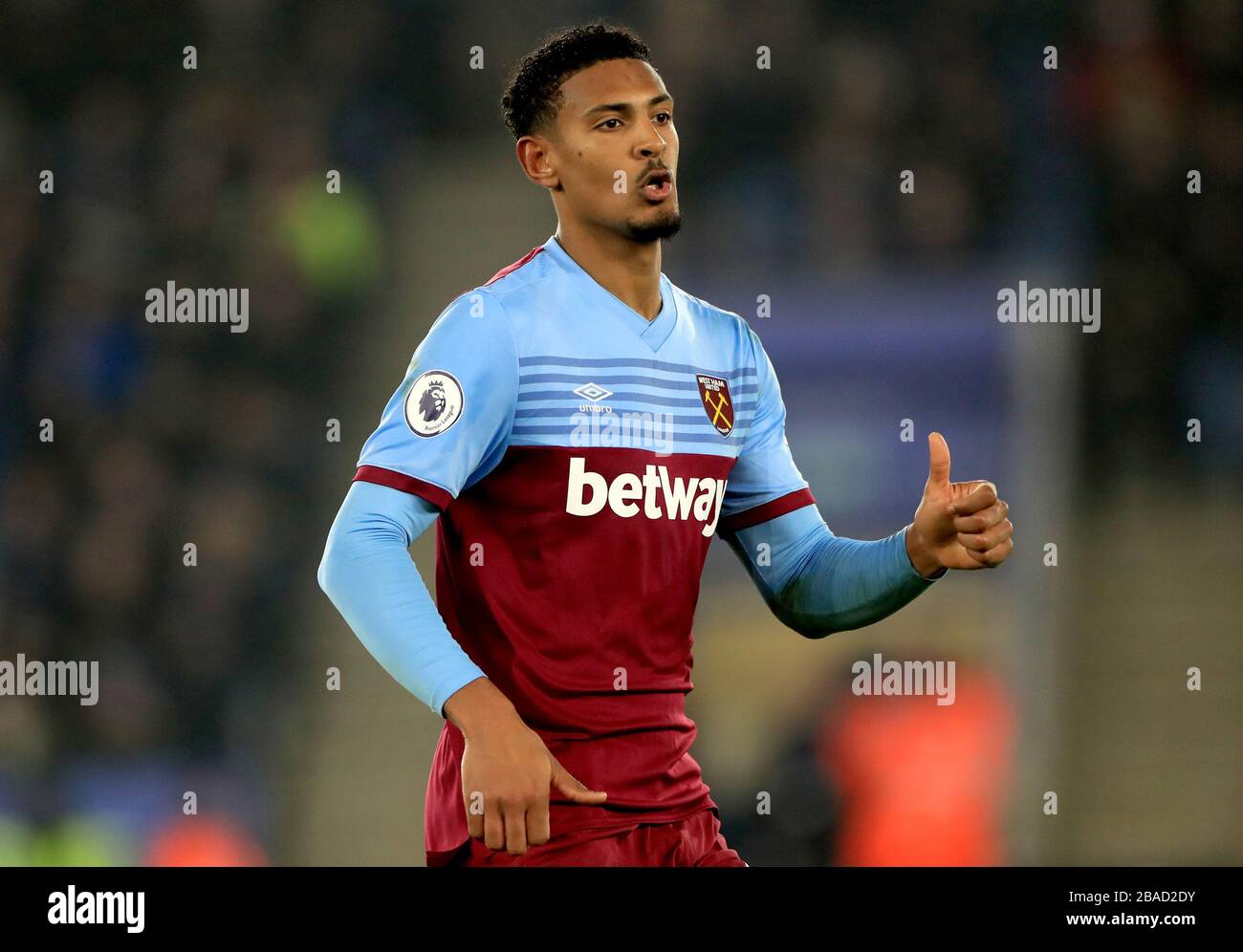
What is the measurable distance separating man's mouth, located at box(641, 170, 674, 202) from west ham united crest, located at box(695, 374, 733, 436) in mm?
354

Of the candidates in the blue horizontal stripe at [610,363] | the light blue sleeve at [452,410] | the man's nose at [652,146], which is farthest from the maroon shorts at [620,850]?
the man's nose at [652,146]

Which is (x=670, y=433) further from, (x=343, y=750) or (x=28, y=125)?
(x=28, y=125)

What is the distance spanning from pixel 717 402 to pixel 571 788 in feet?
2.97

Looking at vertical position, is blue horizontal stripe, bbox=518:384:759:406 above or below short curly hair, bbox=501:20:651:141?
below

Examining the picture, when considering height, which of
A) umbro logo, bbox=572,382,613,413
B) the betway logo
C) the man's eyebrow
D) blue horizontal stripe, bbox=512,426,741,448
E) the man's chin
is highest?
the man's eyebrow

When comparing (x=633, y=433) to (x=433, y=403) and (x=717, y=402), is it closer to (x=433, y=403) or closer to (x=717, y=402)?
(x=717, y=402)

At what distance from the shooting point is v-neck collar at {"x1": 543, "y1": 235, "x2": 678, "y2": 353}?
3.32m

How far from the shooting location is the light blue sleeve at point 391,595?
2836 mm

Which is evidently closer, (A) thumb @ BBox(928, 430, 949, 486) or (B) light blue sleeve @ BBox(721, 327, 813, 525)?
(A) thumb @ BBox(928, 430, 949, 486)

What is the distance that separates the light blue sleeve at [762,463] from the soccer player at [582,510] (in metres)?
0.07

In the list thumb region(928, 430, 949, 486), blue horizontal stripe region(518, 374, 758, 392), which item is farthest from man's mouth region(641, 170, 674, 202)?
thumb region(928, 430, 949, 486)

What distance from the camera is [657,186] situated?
10.9ft

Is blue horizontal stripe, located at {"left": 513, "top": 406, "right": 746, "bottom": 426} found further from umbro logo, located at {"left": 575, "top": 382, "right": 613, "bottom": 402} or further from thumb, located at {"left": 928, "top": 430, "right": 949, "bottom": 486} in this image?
thumb, located at {"left": 928, "top": 430, "right": 949, "bottom": 486}

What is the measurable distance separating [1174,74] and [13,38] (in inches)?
264
